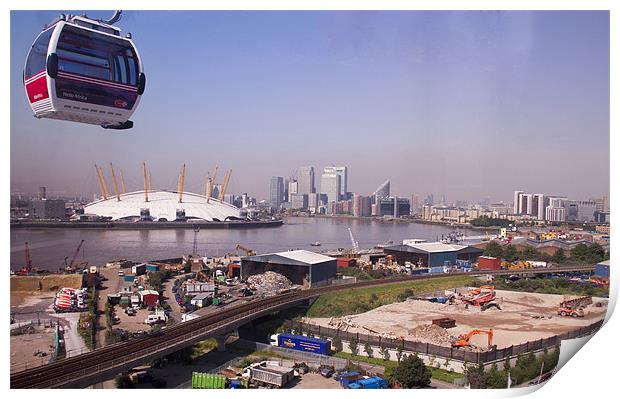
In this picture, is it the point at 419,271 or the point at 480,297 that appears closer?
the point at 480,297

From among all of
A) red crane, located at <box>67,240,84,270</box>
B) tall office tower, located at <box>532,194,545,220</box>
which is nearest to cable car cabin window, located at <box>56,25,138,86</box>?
red crane, located at <box>67,240,84,270</box>

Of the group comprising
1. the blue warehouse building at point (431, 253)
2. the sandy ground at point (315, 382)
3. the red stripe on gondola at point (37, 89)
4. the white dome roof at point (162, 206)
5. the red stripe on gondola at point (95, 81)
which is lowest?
the sandy ground at point (315, 382)

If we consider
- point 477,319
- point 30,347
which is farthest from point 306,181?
point 30,347

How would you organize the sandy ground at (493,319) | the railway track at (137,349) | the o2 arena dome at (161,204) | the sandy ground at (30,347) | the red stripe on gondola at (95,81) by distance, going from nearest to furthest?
1. the railway track at (137,349)
2. the sandy ground at (30,347)
3. the red stripe on gondola at (95,81)
4. the sandy ground at (493,319)
5. the o2 arena dome at (161,204)

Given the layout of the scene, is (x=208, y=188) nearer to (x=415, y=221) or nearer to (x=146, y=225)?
(x=146, y=225)

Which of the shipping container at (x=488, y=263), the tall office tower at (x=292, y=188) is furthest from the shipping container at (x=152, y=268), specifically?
the shipping container at (x=488, y=263)

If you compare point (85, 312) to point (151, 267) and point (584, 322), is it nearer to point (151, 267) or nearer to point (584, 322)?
point (151, 267)

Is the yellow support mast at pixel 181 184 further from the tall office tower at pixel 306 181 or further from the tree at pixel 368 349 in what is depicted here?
the tree at pixel 368 349

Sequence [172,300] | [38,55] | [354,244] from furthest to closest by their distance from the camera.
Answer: [354,244]
[172,300]
[38,55]
